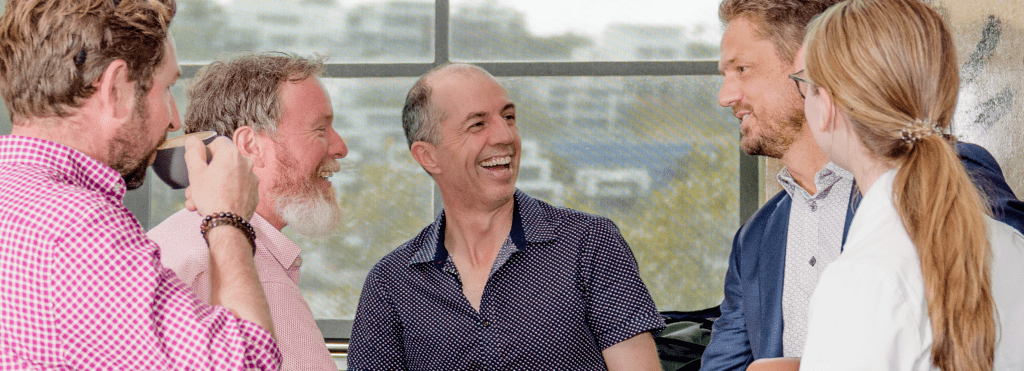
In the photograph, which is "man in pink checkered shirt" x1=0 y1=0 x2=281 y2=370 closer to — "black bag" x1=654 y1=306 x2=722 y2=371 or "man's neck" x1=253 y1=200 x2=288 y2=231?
"man's neck" x1=253 y1=200 x2=288 y2=231

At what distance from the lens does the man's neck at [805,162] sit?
1.88m

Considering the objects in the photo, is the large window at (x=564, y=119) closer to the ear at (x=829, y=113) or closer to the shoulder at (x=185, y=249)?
the shoulder at (x=185, y=249)

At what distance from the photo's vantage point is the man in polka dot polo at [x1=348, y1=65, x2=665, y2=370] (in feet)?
6.75

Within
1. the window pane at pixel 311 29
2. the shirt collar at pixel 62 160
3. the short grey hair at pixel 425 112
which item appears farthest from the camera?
the window pane at pixel 311 29

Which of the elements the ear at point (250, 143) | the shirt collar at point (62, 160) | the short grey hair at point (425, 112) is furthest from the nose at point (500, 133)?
the shirt collar at point (62, 160)

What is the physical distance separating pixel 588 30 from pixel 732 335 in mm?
1781

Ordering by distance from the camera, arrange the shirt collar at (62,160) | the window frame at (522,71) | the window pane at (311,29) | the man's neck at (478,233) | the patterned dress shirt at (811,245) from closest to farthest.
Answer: the shirt collar at (62,160) < the patterned dress shirt at (811,245) < the man's neck at (478,233) < the window frame at (522,71) < the window pane at (311,29)

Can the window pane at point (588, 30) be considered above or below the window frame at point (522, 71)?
above

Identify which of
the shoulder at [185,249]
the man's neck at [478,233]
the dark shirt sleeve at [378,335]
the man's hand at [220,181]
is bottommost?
the dark shirt sleeve at [378,335]

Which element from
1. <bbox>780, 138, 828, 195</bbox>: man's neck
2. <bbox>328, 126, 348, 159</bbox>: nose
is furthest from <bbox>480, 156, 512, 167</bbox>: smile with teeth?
<bbox>780, 138, 828, 195</bbox>: man's neck

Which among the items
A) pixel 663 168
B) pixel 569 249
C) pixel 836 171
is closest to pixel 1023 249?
pixel 836 171

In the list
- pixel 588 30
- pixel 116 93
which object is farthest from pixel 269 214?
pixel 588 30

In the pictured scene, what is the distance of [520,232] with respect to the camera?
2197mm

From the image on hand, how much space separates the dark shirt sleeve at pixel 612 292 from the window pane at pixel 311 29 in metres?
1.62
